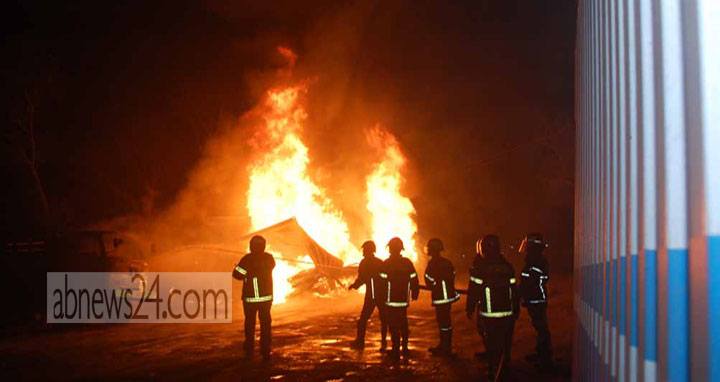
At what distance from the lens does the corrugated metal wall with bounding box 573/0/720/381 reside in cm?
183

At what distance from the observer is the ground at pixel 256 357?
331 inches

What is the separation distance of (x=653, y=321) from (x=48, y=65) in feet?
95.4

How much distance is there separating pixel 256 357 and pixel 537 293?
15.4 feet

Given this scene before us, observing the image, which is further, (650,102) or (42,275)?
(42,275)

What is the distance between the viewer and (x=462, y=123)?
98.5ft

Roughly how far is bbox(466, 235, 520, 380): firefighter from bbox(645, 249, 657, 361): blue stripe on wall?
5.15 meters

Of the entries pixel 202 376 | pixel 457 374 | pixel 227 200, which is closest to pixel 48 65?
pixel 227 200

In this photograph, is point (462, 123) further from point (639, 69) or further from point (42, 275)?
point (639, 69)

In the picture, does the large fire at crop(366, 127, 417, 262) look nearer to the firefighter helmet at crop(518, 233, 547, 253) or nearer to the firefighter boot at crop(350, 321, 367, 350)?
the firefighter boot at crop(350, 321, 367, 350)

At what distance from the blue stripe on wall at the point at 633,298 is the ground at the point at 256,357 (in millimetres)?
5592

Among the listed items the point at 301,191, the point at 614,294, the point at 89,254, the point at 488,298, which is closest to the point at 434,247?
the point at 488,298

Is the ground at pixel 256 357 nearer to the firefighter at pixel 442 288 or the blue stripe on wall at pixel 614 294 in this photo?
the firefighter at pixel 442 288

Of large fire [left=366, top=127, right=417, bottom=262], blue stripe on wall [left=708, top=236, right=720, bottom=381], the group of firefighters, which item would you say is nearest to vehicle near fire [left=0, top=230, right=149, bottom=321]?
the group of firefighters

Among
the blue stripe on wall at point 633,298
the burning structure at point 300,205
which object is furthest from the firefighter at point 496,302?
the burning structure at point 300,205
